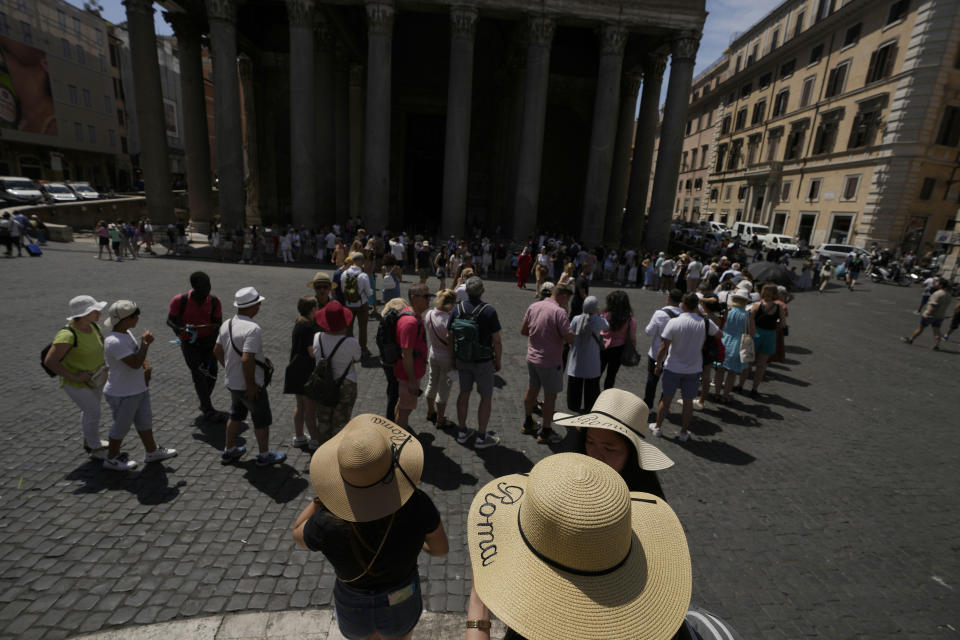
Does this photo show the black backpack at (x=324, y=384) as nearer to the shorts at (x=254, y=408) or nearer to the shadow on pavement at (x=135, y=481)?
the shorts at (x=254, y=408)

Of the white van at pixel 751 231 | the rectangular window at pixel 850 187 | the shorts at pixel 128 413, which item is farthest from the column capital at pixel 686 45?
the shorts at pixel 128 413

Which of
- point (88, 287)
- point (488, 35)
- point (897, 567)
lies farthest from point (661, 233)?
point (88, 287)

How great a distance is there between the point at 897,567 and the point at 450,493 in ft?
12.3

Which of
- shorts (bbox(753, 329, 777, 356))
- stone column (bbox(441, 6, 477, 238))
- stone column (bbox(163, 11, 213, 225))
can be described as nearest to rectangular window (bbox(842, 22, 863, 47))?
stone column (bbox(441, 6, 477, 238))

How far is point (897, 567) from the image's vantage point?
143 inches

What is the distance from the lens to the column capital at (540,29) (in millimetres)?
19469

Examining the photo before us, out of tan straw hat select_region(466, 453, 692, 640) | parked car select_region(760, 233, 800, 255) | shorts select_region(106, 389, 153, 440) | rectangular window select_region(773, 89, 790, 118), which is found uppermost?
rectangular window select_region(773, 89, 790, 118)

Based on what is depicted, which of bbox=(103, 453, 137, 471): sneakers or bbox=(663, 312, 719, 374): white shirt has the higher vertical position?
bbox=(663, 312, 719, 374): white shirt

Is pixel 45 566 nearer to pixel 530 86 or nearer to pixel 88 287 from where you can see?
pixel 88 287

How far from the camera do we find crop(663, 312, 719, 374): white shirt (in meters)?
5.10

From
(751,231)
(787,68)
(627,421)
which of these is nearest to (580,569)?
(627,421)

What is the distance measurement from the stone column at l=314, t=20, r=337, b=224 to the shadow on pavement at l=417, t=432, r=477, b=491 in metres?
18.8

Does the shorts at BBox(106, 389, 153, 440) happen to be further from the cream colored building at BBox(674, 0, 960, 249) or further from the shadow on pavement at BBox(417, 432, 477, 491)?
the cream colored building at BBox(674, 0, 960, 249)

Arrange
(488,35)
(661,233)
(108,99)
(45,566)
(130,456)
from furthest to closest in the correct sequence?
(108,99) < (488,35) < (661,233) < (130,456) < (45,566)
